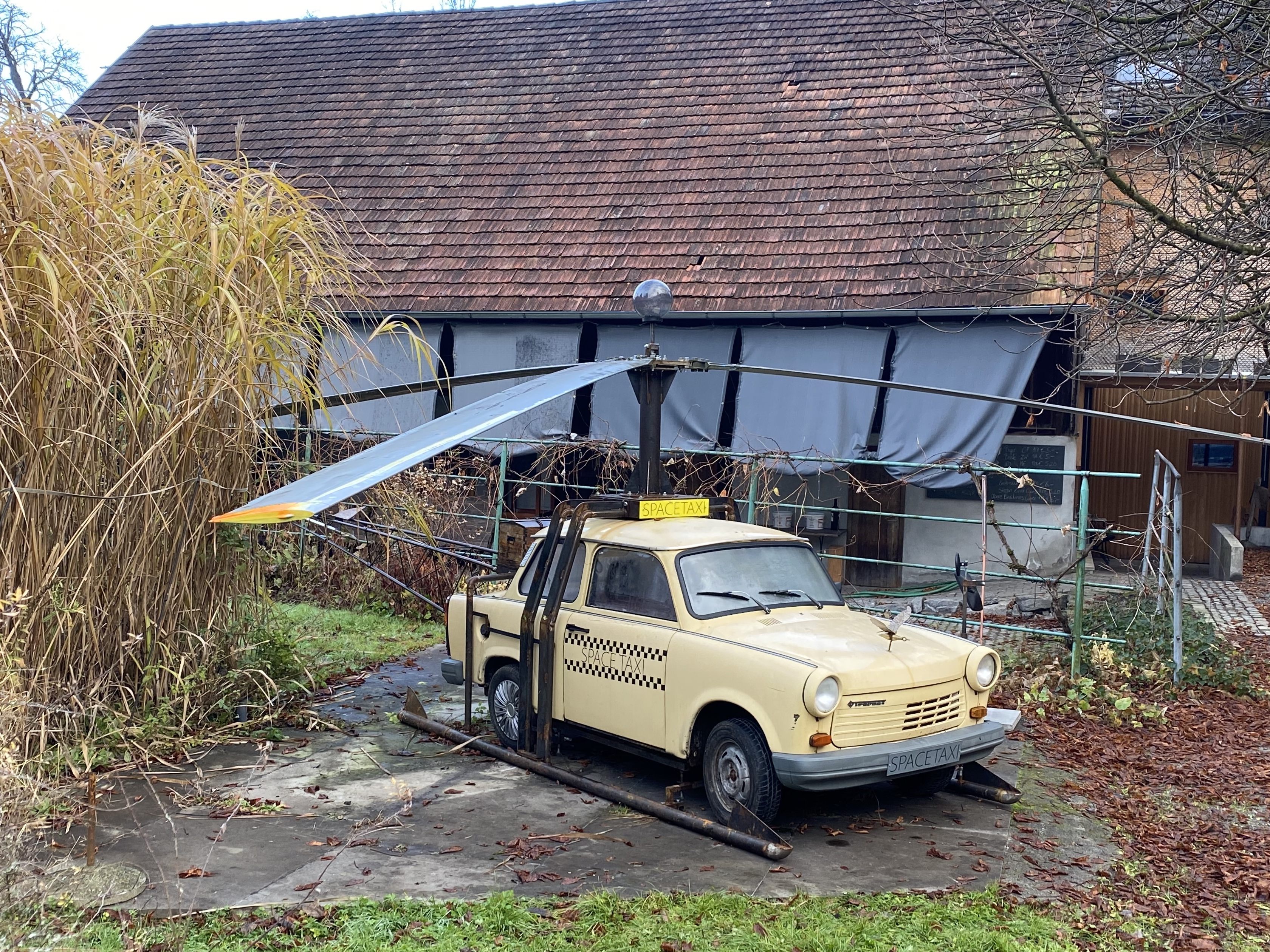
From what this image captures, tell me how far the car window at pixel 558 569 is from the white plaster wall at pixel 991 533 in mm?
7150

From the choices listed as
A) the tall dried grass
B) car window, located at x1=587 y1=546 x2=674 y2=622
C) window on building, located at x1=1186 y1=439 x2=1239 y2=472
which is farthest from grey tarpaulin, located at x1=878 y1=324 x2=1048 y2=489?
the tall dried grass

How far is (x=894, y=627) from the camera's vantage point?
21.2ft

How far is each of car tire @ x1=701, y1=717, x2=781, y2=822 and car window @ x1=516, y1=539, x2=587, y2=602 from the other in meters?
1.45

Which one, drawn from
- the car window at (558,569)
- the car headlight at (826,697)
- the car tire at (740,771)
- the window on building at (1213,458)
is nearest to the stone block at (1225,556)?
the window on building at (1213,458)

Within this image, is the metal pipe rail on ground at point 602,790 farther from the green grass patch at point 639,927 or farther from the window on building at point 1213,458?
the window on building at point 1213,458

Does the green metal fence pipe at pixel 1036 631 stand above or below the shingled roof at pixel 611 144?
below

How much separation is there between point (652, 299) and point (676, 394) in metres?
7.42

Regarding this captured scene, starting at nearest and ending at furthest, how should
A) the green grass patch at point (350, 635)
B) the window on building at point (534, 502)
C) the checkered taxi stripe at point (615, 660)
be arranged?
the checkered taxi stripe at point (615, 660)
the green grass patch at point (350, 635)
the window on building at point (534, 502)

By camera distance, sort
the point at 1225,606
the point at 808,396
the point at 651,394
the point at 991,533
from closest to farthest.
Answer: the point at 651,394 → the point at 1225,606 → the point at 991,533 → the point at 808,396

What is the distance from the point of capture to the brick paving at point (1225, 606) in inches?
472

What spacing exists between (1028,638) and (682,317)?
5983mm

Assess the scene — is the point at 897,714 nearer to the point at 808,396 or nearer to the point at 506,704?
the point at 506,704

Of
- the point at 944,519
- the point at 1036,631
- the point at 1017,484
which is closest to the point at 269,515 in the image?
the point at 944,519

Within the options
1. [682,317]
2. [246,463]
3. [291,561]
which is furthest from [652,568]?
[682,317]
